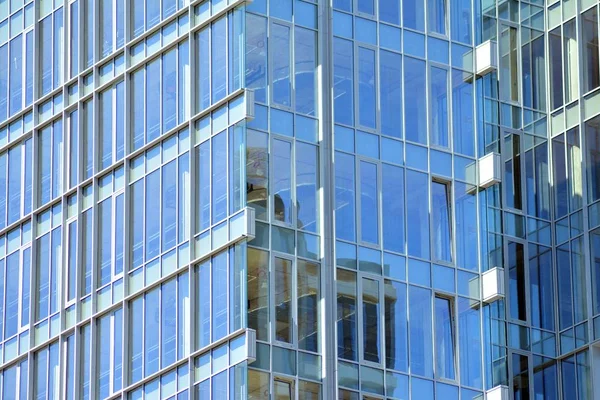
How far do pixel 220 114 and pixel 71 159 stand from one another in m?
6.32

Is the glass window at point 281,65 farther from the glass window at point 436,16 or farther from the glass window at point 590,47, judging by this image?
the glass window at point 590,47

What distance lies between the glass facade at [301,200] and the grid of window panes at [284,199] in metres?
0.05

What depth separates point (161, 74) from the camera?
5244 centimetres

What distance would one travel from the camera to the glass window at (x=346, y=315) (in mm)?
49281

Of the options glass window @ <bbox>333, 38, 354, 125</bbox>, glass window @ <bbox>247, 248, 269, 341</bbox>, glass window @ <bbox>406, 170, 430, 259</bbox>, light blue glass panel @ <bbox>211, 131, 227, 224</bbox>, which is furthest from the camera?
glass window @ <bbox>406, 170, 430, 259</bbox>

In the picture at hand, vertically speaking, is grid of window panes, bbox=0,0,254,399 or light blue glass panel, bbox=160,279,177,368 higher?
grid of window panes, bbox=0,0,254,399

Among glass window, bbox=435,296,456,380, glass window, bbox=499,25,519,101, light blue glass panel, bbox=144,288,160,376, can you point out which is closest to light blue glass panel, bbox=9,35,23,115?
light blue glass panel, bbox=144,288,160,376

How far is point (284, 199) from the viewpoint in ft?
163

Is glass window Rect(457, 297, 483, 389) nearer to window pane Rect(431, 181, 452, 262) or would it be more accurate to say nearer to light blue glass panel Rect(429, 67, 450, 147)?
window pane Rect(431, 181, 452, 262)

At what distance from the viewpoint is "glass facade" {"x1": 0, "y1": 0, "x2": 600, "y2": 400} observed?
49219 millimetres

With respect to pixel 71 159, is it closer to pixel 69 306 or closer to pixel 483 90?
pixel 69 306

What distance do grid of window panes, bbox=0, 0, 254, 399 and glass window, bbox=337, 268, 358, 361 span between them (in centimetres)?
258

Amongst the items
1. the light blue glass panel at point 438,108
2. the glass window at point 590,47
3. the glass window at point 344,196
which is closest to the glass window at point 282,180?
the glass window at point 344,196

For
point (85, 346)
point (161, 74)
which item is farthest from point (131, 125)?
point (85, 346)
